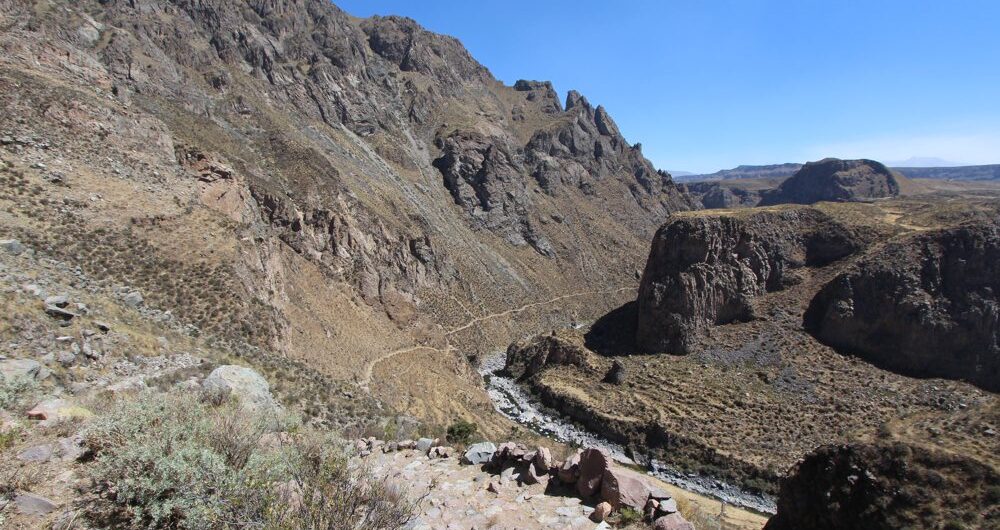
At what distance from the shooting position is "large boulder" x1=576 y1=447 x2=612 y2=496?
32.8 ft

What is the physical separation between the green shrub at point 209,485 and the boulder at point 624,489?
4.18m

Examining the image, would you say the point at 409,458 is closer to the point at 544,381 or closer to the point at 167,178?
the point at 167,178

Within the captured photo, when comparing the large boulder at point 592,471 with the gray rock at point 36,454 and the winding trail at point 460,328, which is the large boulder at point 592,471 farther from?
the winding trail at point 460,328

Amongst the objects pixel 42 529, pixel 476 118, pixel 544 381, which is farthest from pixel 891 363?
pixel 476 118

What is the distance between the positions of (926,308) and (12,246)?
2576 inches

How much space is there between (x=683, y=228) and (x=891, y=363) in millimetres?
24550

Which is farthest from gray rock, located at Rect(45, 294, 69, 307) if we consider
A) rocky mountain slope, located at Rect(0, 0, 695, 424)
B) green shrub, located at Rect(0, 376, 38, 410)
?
green shrub, located at Rect(0, 376, 38, 410)

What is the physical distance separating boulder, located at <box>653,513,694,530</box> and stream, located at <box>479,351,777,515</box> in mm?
21801

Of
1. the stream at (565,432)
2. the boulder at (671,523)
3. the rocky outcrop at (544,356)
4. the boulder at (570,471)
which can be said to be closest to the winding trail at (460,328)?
the stream at (565,432)

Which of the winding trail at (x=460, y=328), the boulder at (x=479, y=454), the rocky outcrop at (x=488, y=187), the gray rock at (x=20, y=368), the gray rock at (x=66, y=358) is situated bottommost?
the winding trail at (x=460, y=328)

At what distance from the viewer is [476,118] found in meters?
134

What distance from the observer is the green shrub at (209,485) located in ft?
20.9

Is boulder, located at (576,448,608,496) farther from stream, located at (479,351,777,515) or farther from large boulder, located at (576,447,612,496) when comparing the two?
stream, located at (479,351,777,515)

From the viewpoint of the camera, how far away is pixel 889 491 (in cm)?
896
